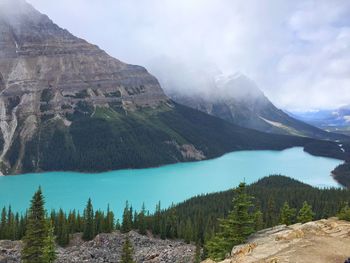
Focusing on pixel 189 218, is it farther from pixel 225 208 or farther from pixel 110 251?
pixel 110 251

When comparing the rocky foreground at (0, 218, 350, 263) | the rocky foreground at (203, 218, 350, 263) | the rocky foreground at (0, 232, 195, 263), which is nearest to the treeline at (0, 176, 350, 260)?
the rocky foreground at (0, 218, 350, 263)

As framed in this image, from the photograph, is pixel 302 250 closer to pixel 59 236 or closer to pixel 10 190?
pixel 59 236

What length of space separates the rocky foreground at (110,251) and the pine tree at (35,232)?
2030 cm

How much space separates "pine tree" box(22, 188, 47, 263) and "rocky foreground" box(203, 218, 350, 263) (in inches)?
678

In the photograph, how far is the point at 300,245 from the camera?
121 feet

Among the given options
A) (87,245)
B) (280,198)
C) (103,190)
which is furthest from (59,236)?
(103,190)

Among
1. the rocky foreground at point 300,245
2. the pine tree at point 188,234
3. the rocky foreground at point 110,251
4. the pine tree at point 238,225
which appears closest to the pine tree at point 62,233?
the rocky foreground at point 110,251

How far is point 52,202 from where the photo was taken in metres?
167

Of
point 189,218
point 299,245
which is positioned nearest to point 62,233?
point 189,218

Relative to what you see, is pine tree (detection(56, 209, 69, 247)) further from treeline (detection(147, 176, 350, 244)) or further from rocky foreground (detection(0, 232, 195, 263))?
treeline (detection(147, 176, 350, 244))

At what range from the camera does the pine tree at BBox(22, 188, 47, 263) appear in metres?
48.0

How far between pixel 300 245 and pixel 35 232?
85.4ft

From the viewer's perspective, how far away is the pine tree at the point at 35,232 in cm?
4797

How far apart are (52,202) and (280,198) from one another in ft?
254
